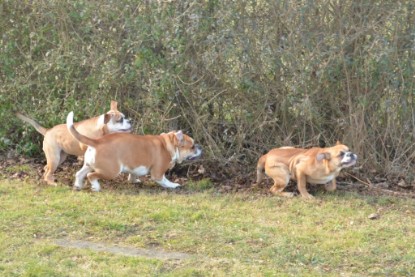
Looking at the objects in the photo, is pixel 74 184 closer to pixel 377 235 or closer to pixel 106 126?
pixel 106 126

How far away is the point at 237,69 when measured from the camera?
1040 centimetres

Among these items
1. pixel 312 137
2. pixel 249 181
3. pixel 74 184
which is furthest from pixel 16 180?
pixel 312 137

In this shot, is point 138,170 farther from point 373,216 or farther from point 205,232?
point 373,216

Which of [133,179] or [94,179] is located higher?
[94,179]

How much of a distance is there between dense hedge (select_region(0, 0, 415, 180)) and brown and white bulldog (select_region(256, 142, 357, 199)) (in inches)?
23.9

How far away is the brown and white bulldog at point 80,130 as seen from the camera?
11000 millimetres

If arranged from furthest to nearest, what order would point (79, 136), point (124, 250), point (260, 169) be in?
1. point (260, 169)
2. point (79, 136)
3. point (124, 250)

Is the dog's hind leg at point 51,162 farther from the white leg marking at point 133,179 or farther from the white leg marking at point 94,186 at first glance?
the white leg marking at point 133,179

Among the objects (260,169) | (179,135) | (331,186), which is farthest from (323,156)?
(179,135)

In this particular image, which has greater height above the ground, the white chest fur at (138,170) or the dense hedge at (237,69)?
the dense hedge at (237,69)

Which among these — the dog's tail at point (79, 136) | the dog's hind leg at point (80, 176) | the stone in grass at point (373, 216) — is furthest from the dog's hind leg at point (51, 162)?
the stone in grass at point (373, 216)

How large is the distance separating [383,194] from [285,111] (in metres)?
1.70

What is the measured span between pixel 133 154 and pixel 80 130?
1.07 m

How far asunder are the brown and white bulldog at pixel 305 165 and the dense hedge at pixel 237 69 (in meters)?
0.61
